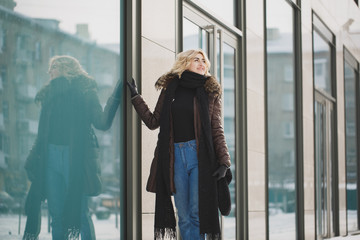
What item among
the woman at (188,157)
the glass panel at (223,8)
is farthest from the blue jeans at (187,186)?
the glass panel at (223,8)

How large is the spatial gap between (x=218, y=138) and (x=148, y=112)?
0.62 m

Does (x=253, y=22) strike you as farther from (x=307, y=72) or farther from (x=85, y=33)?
(x=85, y=33)

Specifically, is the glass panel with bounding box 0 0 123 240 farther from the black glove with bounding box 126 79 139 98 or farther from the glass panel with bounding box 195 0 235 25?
the glass panel with bounding box 195 0 235 25

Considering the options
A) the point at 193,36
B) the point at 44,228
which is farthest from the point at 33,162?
the point at 193,36

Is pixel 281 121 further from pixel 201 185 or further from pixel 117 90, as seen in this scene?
pixel 201 185

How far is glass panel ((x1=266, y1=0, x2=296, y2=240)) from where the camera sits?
440 inches

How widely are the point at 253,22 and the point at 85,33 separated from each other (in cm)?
501

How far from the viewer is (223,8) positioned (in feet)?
30.0

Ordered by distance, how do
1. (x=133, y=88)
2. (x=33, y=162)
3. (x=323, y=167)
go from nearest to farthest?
(x=33, y=162), (x=133, y=88), (x=323, y=167)

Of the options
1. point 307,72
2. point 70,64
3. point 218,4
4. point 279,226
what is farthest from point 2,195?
point 307,72

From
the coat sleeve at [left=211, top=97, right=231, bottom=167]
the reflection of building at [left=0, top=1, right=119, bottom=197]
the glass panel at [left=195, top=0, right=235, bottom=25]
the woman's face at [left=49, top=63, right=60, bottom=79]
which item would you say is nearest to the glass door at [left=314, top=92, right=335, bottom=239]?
the glass panel at [left=195, top=0, right=235, bottom=25]

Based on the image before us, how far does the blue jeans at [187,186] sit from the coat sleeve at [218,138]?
0.66ft

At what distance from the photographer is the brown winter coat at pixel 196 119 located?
18.7 feet

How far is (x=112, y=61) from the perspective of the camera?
6020 mm
